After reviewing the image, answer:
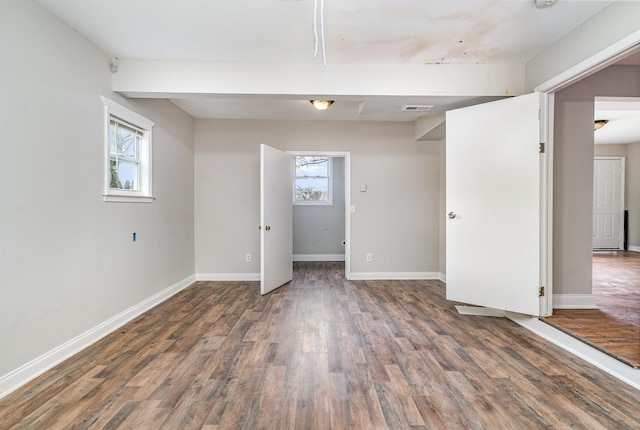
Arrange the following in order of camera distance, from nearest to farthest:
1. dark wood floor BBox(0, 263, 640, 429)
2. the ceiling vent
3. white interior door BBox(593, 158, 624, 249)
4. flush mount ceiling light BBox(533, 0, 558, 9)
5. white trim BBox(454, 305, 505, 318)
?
dark wood floor BBox(0, 263, 640, 429) < flush mount ceiling light BBox(533, 0, 558, 9) < white trim BBox(454, 305, 505, 318) < the ceiling vent < white interior door BBox(593, 158, 624, 249)

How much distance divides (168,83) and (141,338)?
228cm

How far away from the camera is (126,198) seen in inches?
113

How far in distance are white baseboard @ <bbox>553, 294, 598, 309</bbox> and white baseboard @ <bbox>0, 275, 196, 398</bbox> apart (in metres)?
4.10

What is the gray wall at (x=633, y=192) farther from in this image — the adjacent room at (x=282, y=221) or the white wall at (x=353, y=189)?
the white wall at (x=353, y=189)

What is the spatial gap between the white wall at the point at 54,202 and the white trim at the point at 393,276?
9.55 ft

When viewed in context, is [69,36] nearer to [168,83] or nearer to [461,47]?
[168,83]

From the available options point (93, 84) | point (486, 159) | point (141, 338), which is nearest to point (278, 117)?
point (93, 84)

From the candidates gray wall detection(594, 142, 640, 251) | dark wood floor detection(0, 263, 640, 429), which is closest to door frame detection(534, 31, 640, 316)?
dark wood floor detection(0, 263, 640, 429)

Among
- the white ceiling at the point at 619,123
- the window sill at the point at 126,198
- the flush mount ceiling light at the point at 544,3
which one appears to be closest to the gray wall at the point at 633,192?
the white ceiling at the point at 619,123

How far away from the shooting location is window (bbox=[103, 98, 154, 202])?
265 cm

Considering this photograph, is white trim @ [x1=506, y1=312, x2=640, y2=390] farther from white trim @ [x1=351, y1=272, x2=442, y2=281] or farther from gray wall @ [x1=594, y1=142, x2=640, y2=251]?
gray wall @ [x1=594, y1=142, x2=640, y2=251]

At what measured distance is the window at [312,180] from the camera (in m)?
6.31

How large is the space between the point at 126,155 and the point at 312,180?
3796 millimetres

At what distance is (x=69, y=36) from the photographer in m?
2.23
